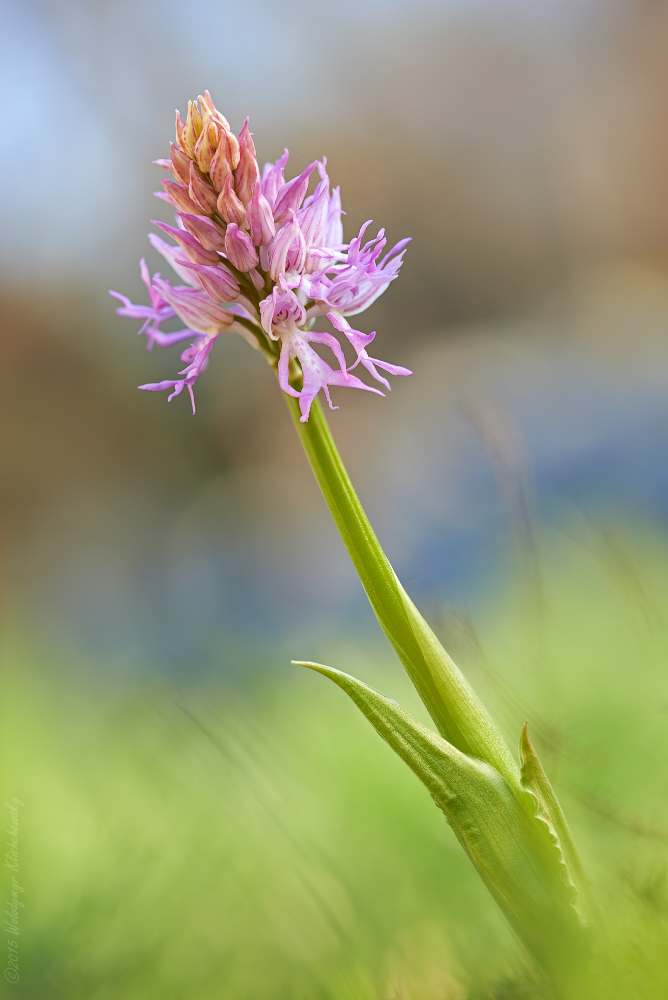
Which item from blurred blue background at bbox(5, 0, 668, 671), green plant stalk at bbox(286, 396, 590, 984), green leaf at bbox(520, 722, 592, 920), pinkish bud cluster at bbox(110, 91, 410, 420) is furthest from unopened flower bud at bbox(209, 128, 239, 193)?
blurred blue background at bbox(5, 0, 668, 671)

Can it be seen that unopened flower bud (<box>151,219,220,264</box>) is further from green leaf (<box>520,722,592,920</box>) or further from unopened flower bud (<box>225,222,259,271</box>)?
green leaf (<box>520,722,592,920</box>)

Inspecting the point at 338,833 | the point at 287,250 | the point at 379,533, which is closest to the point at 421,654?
the point at 287,250

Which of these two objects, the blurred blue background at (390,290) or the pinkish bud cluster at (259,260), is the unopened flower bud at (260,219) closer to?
the pinkish bud cluster at (259,260)

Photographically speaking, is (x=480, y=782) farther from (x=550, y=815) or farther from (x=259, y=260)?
(x=259, y=260)

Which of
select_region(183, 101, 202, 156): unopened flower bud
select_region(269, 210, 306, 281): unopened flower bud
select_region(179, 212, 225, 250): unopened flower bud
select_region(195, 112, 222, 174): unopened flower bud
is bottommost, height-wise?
select_region(269, 210, 306, 281): unopened flower bud

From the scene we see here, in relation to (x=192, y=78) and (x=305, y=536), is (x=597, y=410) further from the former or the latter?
(x=192, y=78)

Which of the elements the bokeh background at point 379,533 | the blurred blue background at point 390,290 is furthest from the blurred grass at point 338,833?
the blurred blue background at point 390,290

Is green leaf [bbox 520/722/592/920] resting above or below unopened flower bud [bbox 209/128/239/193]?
below
